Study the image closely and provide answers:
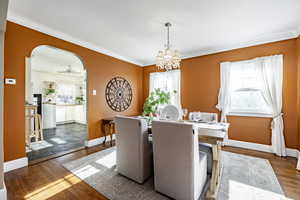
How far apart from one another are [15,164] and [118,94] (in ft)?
8.73

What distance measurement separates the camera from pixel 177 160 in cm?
142

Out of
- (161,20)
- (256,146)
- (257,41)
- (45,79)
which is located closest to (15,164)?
(161,20)

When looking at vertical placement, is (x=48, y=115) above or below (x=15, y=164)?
above

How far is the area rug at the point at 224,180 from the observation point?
63.0 inches

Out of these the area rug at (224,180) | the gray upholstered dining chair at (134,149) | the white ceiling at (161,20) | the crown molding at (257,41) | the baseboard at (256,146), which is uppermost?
the white ceiling at (161,20)

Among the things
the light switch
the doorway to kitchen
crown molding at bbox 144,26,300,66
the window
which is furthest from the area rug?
crown molding at bbox 144,26,300,66

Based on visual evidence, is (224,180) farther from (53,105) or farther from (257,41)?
(53,105)

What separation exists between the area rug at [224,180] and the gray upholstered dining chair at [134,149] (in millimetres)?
144

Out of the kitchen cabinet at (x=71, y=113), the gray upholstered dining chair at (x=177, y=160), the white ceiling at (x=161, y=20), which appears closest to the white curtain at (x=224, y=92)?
the white ceiling at (x=161, y=20)

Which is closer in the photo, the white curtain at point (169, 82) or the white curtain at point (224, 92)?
the white curtain at point (224, 92)

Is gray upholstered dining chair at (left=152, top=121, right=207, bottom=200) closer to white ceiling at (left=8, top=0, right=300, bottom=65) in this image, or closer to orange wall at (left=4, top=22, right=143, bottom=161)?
white ceiling at (left=8, top=0, right=300, bottom=65)

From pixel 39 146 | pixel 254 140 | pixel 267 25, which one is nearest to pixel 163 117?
pixel 254 140

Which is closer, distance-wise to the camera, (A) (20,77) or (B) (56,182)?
(B) (56,182)

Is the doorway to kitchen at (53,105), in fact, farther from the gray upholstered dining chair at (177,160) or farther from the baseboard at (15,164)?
the gray upholstered dining chair at (177,160)
